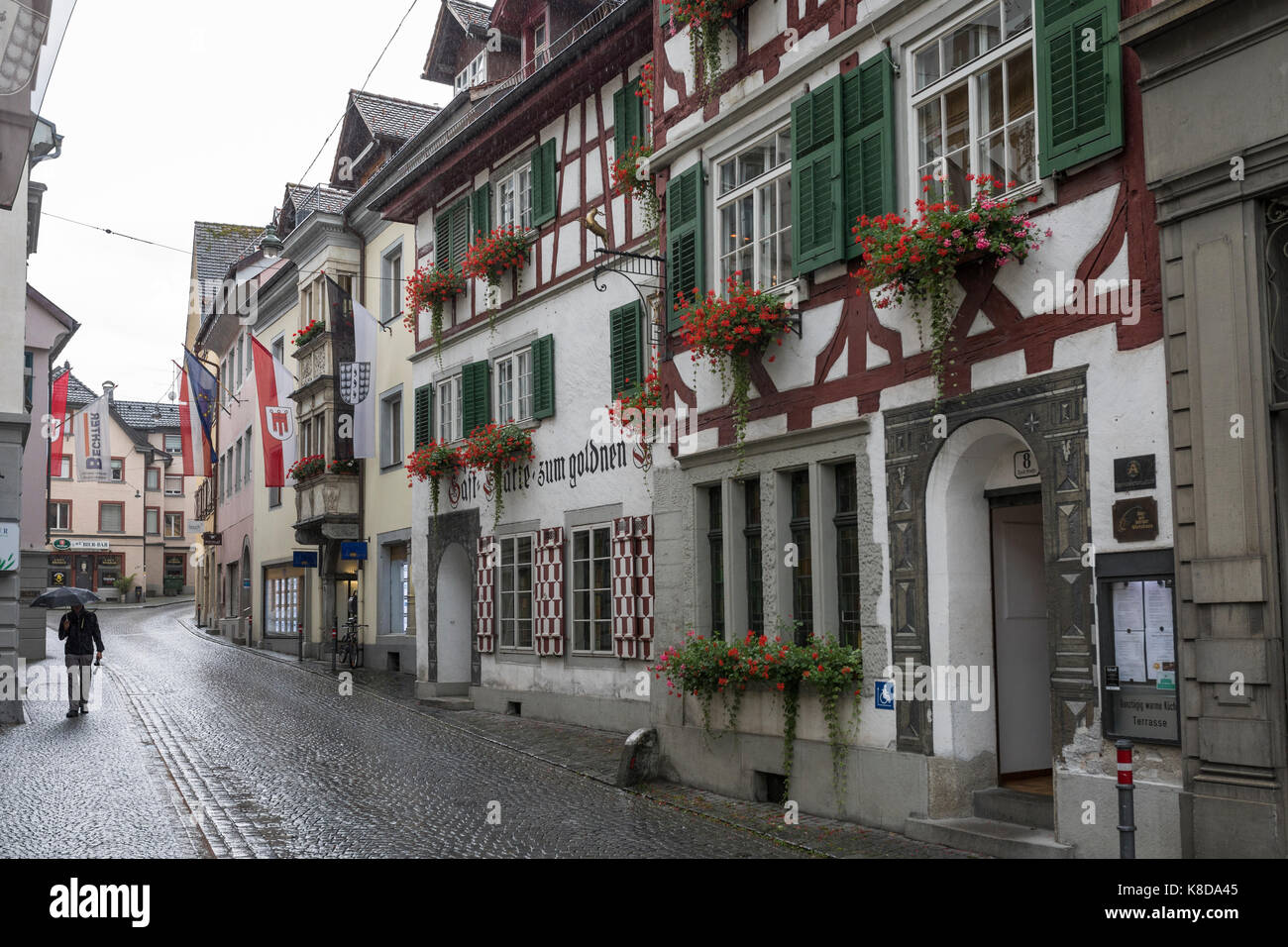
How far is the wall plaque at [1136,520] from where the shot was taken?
8133mm

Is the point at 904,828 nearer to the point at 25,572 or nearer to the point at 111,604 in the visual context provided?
the point at 25,572

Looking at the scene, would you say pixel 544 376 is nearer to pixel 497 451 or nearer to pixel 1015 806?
pixel 497 451

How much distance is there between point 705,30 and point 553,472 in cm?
691

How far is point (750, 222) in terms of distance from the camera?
1279cm

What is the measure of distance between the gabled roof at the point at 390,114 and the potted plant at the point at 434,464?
11.3m

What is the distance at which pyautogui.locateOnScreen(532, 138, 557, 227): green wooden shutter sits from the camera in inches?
723

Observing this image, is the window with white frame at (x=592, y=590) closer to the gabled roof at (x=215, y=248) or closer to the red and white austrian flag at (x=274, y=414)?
the red and white austrian flag at (x=274, y=414)

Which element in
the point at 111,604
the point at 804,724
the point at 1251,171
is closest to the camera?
the point at 1251,171

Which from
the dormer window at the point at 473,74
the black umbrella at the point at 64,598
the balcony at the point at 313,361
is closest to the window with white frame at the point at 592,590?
the black umbrella at the point at 64,598

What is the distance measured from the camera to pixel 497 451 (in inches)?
739

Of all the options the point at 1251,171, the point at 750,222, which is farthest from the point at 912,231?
the point at 750,222

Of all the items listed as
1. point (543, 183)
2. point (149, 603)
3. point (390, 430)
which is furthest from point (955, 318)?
point (149, 603)

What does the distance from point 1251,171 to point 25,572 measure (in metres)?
30.3
